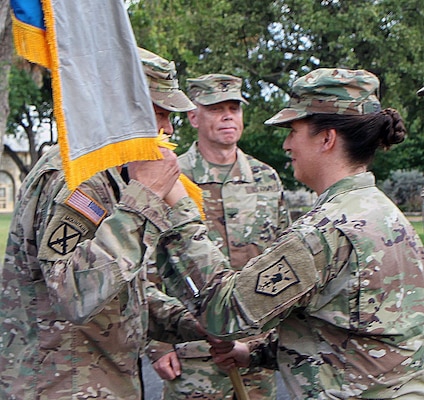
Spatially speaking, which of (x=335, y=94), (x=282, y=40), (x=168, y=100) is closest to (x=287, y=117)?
(x=335, y=94)

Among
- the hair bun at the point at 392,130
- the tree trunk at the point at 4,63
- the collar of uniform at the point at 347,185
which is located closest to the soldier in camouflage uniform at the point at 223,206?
the collar of uniform at the point at 347,185

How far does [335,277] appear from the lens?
2.25 metres

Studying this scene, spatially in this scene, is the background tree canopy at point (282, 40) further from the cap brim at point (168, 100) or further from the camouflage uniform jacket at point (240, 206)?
the cap brim at point (168, 100)

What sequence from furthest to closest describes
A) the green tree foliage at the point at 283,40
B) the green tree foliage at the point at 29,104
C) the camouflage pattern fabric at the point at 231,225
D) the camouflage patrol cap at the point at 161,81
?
the green tree foliage at the point at 29,104 < the green tree foliage at the point at 283,40 < the camouflage pattern fabric at the point at 231,225 < the camouflage patrol cap at the point at 161,81

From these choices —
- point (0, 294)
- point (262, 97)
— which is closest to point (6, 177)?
point (262, 97)

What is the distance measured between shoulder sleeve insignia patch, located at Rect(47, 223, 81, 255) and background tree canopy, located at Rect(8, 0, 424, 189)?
13.5 meters

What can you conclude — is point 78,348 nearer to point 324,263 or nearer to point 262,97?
point 324,263

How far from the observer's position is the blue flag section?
2.08m

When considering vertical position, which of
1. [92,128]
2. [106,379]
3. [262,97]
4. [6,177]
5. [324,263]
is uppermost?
[6,177]

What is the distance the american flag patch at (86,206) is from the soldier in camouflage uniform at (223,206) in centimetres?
161

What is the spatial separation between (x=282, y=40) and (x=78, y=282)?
674 inches

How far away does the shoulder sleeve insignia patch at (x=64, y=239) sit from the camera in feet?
7.23

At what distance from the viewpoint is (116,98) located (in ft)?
7.30

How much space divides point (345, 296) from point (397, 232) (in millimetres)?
280
